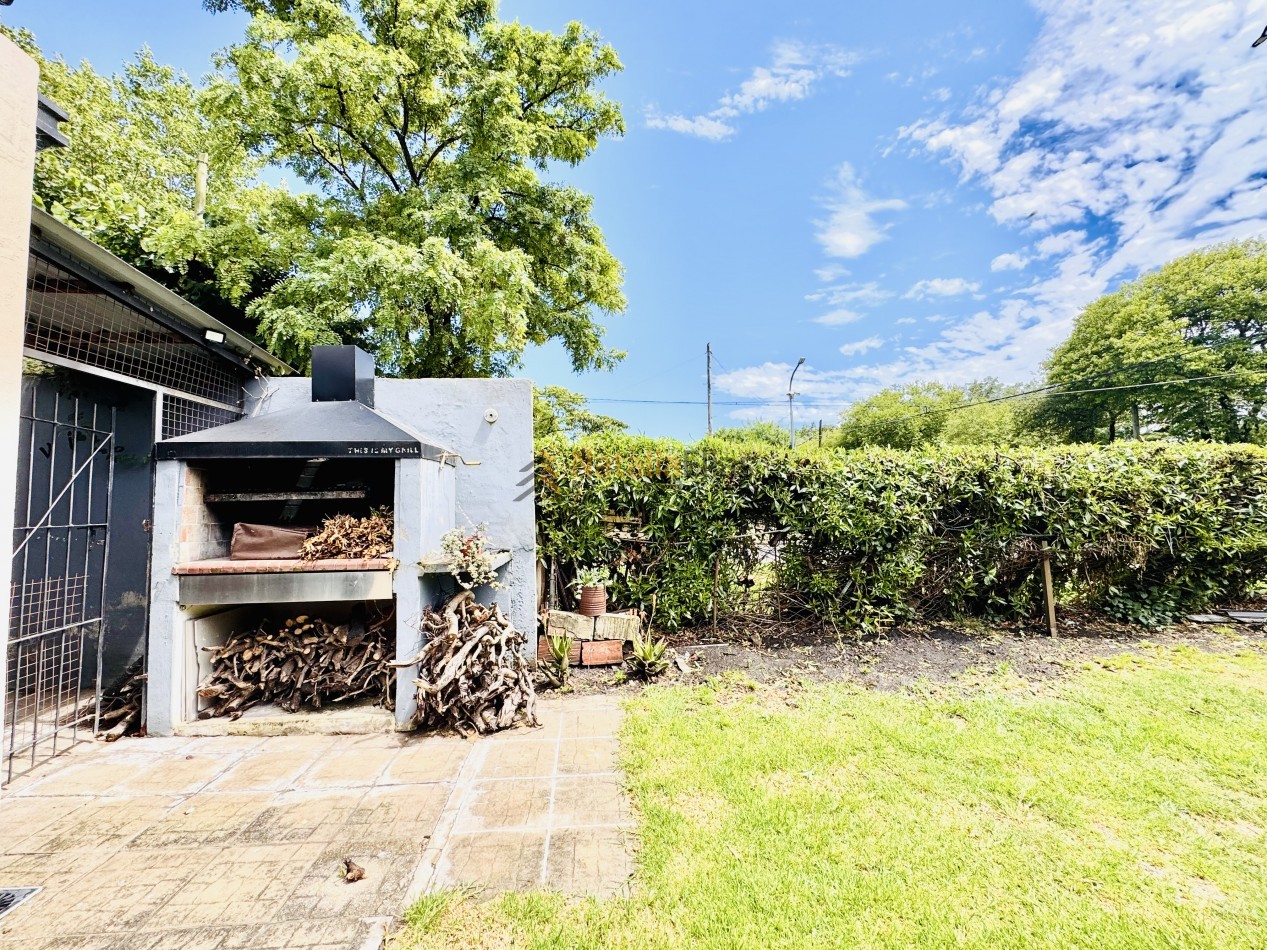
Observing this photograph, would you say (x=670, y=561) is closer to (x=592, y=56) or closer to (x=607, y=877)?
(x=607, y=877)

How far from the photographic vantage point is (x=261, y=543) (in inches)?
138

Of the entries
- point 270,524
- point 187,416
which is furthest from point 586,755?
point 187,416

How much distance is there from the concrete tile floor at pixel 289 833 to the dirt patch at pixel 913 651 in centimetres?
144

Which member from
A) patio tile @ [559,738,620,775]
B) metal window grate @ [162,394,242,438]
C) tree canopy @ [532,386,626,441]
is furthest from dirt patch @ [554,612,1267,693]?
tree canopy @ [532,386,626,441]

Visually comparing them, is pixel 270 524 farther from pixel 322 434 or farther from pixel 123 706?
pixel 123 706

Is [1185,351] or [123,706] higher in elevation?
[1185,351]

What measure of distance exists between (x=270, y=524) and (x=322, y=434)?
109 cm

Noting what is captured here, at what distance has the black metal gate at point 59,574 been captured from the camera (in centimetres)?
311

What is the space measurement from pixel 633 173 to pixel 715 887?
46.4 feet

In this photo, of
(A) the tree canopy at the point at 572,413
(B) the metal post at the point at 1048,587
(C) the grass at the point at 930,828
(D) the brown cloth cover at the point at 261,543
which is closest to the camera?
(C) the grass at the point at 930,828

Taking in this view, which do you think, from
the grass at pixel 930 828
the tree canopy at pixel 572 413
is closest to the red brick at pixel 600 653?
the grass at pixel 930 828

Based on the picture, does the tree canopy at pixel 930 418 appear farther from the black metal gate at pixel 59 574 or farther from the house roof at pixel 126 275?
the black metal gate at pixel 59 574

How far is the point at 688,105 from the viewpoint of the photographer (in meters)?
12.2

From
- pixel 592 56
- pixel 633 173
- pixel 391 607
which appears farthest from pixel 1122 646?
pixel 592 56
